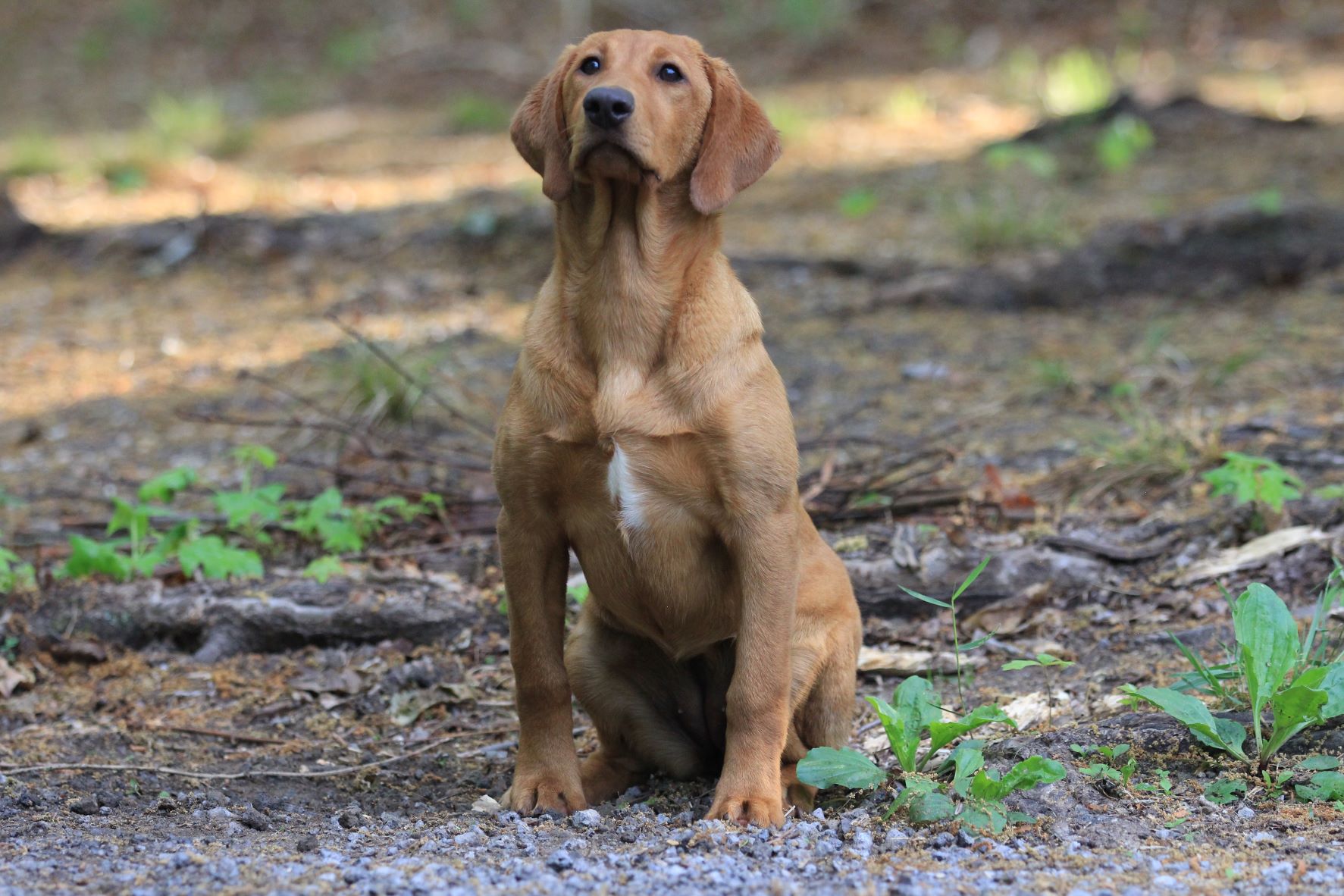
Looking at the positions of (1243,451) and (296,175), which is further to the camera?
(296,175)

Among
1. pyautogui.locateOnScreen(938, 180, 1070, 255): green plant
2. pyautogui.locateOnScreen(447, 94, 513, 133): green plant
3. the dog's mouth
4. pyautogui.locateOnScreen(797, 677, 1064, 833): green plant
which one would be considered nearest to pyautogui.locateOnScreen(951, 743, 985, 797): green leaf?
pyautogui.locateOnScreen(797, 677, 1064, 833): green plant

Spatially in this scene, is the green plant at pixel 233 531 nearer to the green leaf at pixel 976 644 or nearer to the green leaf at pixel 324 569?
the green leaf at pixel 324 569

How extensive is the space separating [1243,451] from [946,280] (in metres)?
2.71

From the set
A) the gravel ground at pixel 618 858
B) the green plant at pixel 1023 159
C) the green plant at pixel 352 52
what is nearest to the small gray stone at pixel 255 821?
the gravel ground at pixel 618 858

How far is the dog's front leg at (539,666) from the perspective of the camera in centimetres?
335

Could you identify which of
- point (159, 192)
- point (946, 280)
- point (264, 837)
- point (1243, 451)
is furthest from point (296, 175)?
point (264, 837)

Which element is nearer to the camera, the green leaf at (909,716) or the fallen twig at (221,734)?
the green leaf at (909,716)

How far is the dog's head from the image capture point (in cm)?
321

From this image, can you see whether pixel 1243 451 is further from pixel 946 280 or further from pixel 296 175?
pixel 296 175

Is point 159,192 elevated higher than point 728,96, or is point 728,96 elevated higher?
point 728,96

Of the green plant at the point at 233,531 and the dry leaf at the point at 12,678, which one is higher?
the green plant at the point at 233,531

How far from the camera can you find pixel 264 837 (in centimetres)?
305

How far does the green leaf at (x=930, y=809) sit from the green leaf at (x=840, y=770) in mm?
131

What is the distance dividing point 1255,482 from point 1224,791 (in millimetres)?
1623
